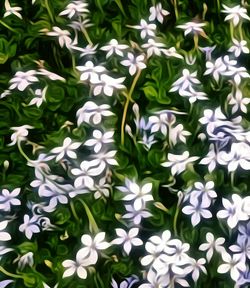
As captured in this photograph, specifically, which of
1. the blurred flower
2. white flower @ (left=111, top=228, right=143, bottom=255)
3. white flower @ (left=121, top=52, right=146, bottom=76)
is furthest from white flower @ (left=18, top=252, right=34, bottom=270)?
white flower @ (left=121, top=52, right=146, bottom=76)

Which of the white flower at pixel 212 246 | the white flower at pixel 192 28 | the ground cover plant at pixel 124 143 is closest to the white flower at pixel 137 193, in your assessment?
the ground cover plant at pixel 124 143

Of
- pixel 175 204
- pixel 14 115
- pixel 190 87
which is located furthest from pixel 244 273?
pixel 14 115

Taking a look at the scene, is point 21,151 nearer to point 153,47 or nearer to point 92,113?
point 92,113

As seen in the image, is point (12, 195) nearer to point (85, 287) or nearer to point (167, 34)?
point (85, 287)

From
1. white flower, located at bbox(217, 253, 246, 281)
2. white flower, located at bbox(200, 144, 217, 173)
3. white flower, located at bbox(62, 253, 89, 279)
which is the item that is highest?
white flower, located at bbox(200, 144, 217, 173)

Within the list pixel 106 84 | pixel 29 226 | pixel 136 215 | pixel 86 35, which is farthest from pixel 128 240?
pixel 86 35

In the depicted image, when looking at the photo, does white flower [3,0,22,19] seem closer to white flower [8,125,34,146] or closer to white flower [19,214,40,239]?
white flower [8,125,34,146]
